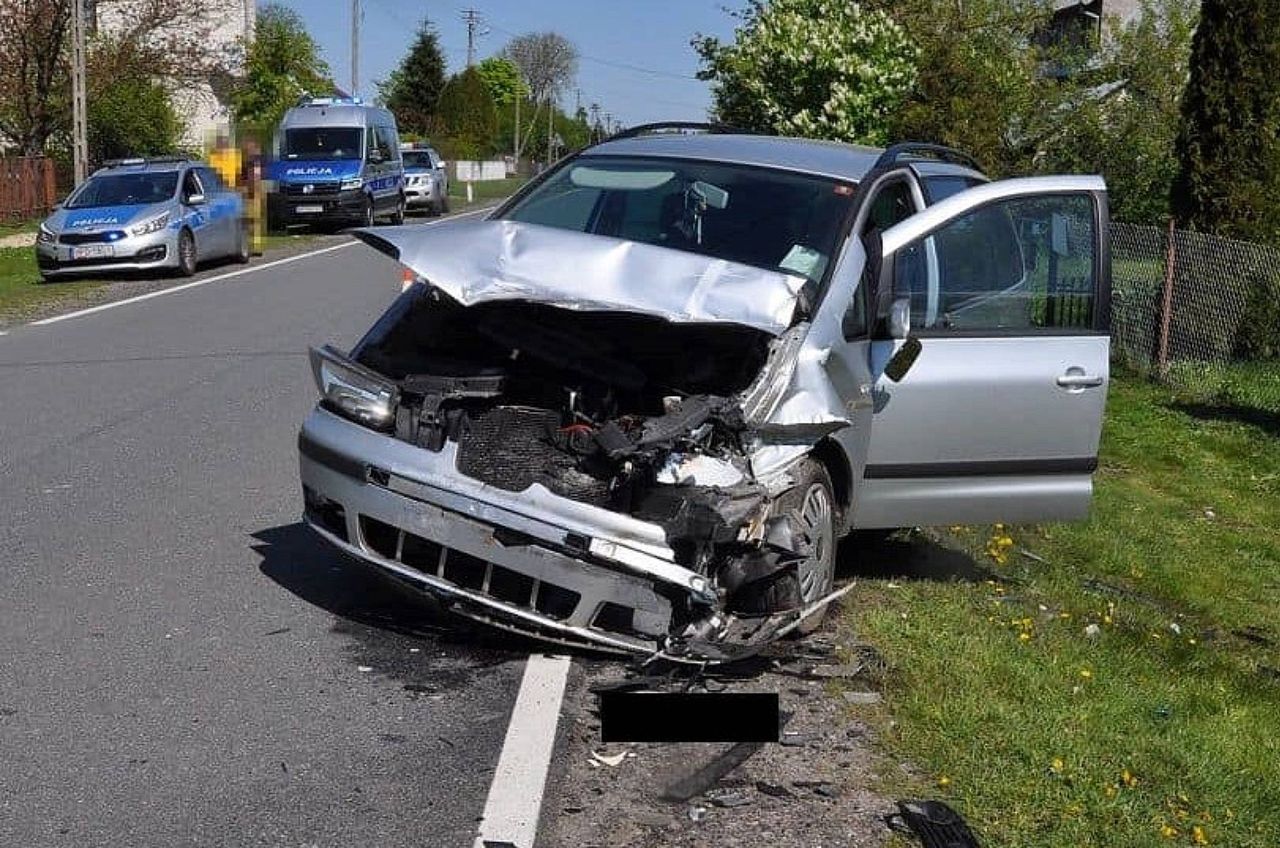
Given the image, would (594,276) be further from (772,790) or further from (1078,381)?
(1078,381)

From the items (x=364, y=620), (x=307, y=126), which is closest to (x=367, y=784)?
(x=364, y=620)

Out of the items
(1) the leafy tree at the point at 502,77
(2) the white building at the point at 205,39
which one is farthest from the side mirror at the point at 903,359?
(1) the leafy tree at the point at 502,77

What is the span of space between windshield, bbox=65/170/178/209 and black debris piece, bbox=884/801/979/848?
1968cm

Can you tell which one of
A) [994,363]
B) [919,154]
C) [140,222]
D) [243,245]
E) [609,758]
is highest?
[919,154]

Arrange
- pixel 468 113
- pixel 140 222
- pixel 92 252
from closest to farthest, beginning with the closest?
pixel 92 252 → pixel 140 222 → pixel 468 113

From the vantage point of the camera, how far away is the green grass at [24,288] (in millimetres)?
18266

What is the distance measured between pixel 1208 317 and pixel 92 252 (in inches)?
563

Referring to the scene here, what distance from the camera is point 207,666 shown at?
216 inches

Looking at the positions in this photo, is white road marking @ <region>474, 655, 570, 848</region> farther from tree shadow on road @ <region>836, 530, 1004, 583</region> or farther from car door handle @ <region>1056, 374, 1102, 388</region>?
car door handle @ <region>1056, 374, 1102, 388</region>

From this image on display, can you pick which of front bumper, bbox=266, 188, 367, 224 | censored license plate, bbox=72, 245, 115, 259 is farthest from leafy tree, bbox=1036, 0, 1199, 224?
front bumper, bbox=266, 188, 367, 224

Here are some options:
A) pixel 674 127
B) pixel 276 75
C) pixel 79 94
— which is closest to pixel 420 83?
pixel 276 75

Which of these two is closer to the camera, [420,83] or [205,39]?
[205,39]

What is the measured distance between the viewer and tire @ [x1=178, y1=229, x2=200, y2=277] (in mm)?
21938

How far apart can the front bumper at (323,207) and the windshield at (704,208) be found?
2581cm
